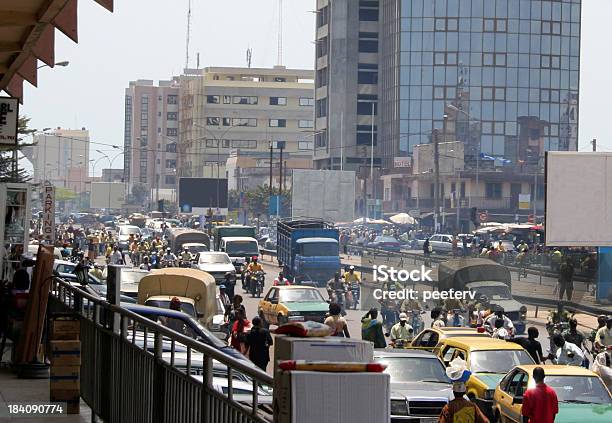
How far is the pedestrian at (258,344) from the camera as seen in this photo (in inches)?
859

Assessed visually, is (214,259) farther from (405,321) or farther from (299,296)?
(405,321)

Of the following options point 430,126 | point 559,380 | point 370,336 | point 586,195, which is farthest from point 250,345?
point 430,126

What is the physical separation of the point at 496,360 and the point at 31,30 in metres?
9.33

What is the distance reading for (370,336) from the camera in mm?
24734

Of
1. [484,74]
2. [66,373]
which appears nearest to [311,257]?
[66,373]


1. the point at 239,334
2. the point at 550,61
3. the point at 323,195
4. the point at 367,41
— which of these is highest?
the point at 367,41

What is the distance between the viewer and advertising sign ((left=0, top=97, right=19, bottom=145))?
20369 millimetres

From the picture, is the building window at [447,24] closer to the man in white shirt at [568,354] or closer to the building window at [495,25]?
the building window at [495,25]

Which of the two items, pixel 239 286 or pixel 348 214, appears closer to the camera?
pixel 239 286

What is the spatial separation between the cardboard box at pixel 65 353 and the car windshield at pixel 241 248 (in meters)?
57.9

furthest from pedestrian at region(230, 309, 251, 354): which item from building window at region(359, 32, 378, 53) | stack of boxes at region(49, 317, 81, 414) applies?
building window at region(359, 32, 378, 53)

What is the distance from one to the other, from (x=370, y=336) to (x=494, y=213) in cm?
12564

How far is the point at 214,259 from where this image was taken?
59500mm

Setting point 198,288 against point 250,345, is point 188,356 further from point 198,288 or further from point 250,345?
point 198,288
